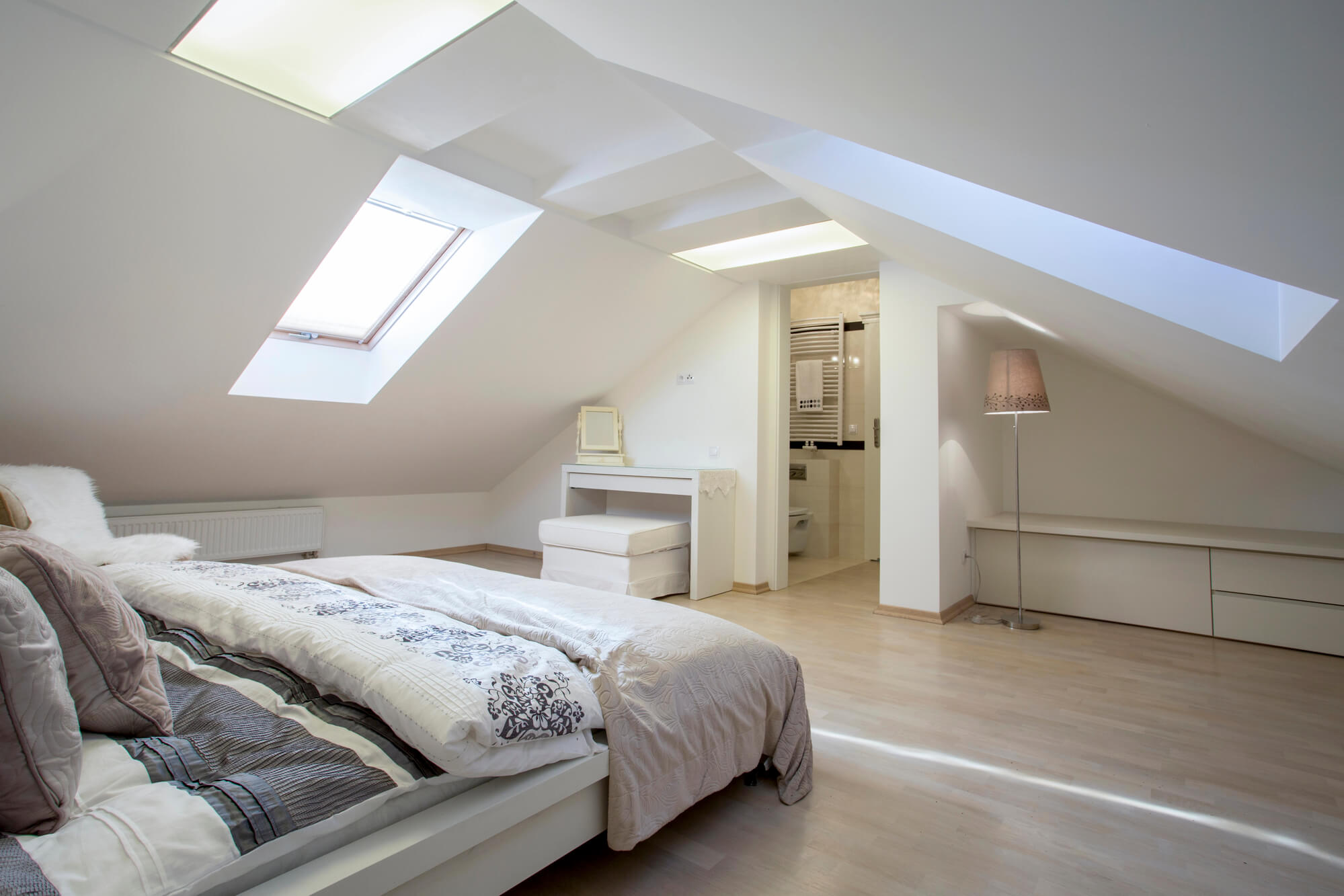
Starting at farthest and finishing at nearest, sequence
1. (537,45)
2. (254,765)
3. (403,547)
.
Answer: (403,547) < (537,45) < (254,765)

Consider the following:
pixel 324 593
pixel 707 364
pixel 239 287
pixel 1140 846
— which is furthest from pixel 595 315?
pixel 1140 846

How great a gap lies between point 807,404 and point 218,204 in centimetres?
515

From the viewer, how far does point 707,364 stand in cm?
517

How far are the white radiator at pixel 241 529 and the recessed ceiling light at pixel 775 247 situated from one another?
3368mm

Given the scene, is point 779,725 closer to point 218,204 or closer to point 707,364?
point 218,204

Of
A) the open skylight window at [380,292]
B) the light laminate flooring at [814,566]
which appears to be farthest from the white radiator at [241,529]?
the light laminate flooring at [814,566]

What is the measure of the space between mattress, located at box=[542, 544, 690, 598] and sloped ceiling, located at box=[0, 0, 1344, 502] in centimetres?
133

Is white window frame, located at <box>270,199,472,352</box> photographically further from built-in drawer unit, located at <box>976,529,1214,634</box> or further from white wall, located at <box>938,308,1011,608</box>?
built-in drawer unit, located at <box>976,529,1214,634</box>

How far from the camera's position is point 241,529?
4.71 m

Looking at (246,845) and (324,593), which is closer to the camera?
(246,845)

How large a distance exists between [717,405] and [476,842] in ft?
13.3

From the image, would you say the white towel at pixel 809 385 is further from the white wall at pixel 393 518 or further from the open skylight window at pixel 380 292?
the open skylight window at pixel 380 292

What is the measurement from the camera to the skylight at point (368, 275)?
13.3 ft

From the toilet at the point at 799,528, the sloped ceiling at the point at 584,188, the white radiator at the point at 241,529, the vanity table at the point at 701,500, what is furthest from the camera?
the toilet at the point at 799,528
